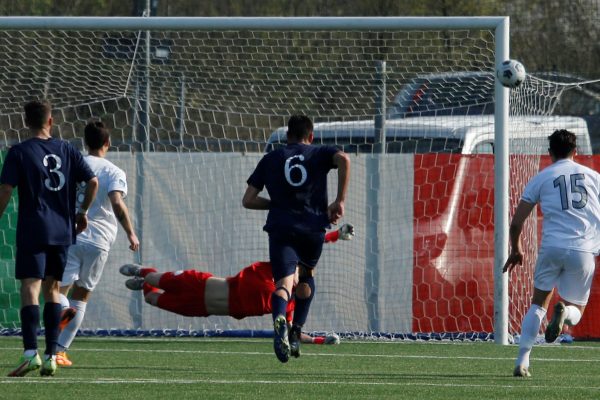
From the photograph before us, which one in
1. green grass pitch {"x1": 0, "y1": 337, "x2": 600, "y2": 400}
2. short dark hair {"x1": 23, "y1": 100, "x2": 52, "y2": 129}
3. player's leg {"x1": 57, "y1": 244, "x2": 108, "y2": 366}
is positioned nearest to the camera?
green grass pitch {"x1": 0, "y1": 337, "x2": 600, "y2": 400}

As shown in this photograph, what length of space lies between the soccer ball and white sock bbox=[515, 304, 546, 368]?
2.92 meters

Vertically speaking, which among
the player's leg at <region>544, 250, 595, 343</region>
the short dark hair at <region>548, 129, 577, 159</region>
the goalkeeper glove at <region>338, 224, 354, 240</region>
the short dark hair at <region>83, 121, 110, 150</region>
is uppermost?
the short dark hair at <region>83, 121, 110, 150</region>

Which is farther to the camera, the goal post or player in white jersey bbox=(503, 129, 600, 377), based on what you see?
the goal post

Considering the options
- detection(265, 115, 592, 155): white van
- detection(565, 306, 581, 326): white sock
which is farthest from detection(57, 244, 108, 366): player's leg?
detection(265, 115, 592, 155): white van

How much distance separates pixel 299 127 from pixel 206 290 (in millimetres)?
3218

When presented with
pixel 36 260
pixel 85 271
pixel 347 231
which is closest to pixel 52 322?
pixel 36 260

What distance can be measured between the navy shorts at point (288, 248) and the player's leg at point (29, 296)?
173 cm

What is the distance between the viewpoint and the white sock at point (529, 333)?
29.5 feet

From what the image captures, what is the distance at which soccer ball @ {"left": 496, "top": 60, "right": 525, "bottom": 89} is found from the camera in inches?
455

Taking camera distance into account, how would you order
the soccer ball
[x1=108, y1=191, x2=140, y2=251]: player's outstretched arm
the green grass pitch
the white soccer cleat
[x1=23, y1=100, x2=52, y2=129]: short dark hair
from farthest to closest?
the soccer ball, [x1=108, y1=191, x2=140, y2=251]: player's outstretched arm, the white soccer cleat, [x1=23, y1=100, x2=52, y2=129]: short dark hair, the green grass pitch

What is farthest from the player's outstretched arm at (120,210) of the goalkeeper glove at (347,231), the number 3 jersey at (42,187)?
the goalkeeper glove at (347,231)

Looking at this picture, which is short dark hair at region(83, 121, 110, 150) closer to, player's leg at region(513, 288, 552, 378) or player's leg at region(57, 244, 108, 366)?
player's leg at region(57, 244, 108, 366)

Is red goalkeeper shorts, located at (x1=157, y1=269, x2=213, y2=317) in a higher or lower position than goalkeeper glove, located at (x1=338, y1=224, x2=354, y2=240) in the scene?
lower

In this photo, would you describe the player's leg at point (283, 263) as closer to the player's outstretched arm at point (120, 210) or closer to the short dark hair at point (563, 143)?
the player's outstretched arm at point (120, 210)
